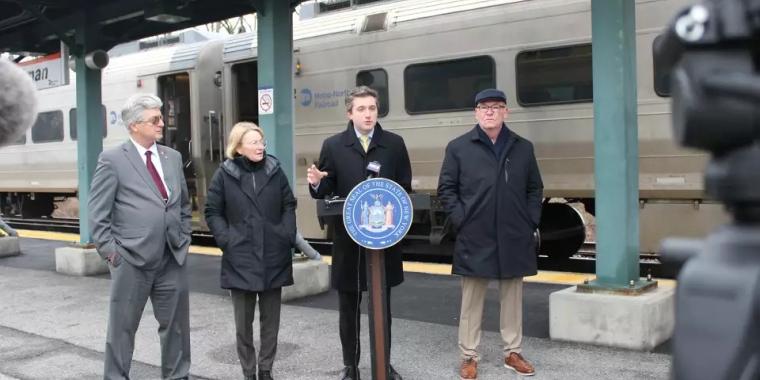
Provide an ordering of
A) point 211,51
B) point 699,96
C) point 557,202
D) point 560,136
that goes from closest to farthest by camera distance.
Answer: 1. point 699,96
2. point 560,136
3. point 557,202
4. point 211,51

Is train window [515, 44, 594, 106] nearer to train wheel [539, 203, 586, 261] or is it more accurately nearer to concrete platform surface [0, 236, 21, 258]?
train wheel [539, 203, 586, 261]

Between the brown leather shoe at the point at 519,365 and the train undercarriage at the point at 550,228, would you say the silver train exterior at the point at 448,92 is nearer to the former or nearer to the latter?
the train undercarriage at the point at 550,228

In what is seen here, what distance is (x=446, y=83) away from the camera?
8273 millimetres

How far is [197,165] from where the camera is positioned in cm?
1082

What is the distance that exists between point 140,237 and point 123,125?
881 centimetres

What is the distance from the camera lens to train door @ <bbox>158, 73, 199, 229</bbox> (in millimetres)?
11320

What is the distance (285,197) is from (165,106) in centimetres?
765

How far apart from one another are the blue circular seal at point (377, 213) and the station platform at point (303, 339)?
47.9 inches

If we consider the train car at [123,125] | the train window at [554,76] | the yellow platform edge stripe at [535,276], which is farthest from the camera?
the train car at [123,125]

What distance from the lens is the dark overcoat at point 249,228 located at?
169 inches

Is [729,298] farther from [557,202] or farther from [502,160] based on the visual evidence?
[557,202]

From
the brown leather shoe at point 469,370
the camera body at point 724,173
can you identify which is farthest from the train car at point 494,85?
the camera body at point 724,173

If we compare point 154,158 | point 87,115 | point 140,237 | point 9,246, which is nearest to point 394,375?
point 140,237

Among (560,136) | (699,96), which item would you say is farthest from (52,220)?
(699,96)
